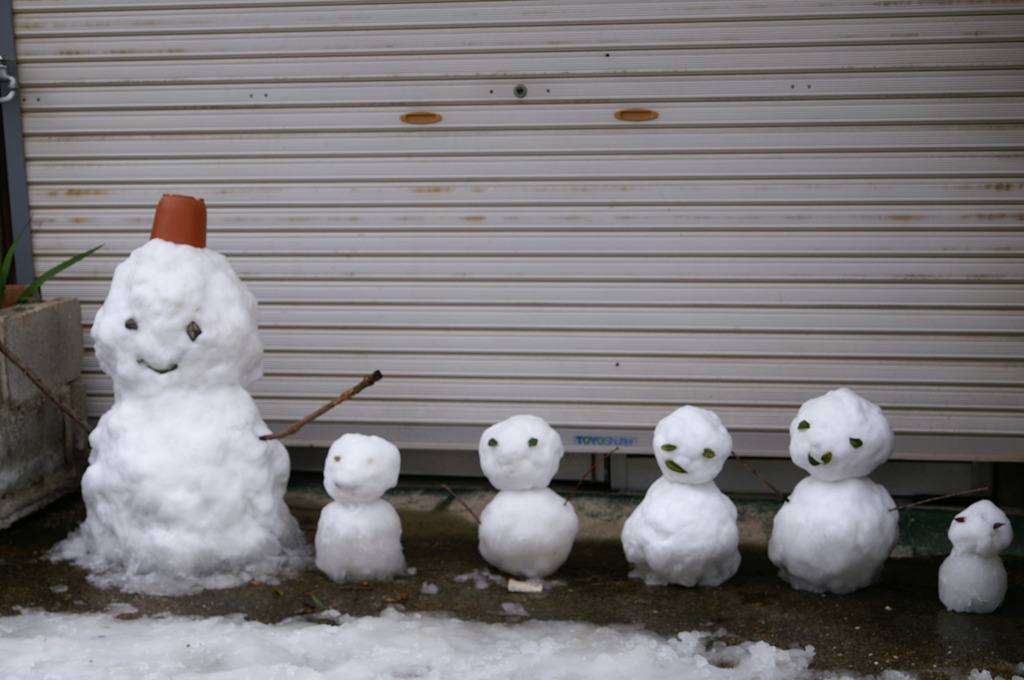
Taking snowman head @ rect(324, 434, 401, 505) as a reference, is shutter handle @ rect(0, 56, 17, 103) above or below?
above

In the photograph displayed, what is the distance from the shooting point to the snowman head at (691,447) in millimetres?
4652

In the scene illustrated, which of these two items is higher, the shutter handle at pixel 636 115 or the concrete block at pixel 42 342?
the shutter handle at pixel 636 115

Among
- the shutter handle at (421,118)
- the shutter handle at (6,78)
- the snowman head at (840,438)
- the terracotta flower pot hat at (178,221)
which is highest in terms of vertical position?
the shutter handle at (6,78)

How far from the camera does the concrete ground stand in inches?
166

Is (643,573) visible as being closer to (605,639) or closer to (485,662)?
(605,639)

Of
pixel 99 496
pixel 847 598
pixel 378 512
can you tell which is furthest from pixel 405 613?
pixel 847 598

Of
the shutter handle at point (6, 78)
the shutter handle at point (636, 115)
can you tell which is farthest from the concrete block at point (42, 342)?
the shutter handle at point (636, 115)

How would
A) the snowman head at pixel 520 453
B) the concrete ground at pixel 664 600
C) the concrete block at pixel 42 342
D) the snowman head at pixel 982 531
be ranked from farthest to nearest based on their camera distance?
the concrete block at pixel 42 342 < the snowman head at pixel 520 453 < the snowman head at pixel 982 531 < the concrete ground at pixel 664 600

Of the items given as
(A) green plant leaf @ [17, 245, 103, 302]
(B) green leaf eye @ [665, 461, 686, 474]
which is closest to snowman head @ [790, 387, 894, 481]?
(B) green leaf eye @ [665, 461, 686, 474]

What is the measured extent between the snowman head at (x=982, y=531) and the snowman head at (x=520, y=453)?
1.66 m

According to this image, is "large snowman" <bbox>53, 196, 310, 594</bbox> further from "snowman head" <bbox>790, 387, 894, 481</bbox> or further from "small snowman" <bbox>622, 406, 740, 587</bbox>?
"snowman head" <bbox>790, 387, 894, 481</bbox>

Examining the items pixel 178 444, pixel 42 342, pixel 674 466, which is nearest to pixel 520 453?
pixel 674 466

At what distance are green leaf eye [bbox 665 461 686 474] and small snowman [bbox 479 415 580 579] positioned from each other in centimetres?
49

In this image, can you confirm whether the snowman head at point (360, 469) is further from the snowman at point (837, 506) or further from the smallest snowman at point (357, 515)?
the snowman at point (837, 506)
